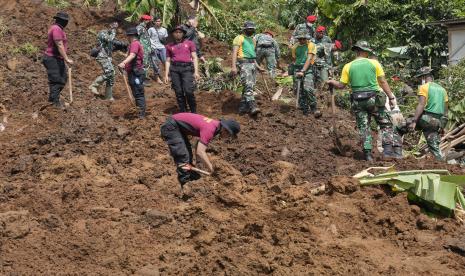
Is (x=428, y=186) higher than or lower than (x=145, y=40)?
lower

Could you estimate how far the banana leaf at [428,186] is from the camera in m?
8.27

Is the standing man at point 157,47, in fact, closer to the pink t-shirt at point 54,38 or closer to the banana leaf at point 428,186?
the pink t-shirt at point 54,38

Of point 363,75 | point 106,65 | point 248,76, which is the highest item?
point 363,75

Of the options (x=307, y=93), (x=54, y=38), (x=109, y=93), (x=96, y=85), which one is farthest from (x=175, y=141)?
(x=96, y=85)

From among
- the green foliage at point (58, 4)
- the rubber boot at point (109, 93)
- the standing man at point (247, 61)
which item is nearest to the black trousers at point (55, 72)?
the rubber boot at point (109, 93)

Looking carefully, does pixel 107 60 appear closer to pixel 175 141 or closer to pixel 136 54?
pixel 136 54

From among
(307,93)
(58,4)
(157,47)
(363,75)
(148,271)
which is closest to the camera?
(148,271)

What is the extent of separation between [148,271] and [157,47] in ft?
33.7

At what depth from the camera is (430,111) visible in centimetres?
1100

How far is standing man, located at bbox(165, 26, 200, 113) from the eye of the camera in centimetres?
1244

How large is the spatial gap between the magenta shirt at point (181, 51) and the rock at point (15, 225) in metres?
4.82

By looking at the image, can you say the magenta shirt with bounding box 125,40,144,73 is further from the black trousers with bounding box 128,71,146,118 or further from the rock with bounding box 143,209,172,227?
the rock with bounding box 143,209,172,227

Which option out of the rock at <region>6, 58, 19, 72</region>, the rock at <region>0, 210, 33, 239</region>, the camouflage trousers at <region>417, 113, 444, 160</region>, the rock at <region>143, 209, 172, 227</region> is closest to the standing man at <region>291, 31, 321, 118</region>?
the camouflage trousers at <region>417, 113, 444, 160</region>

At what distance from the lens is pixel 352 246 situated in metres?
7.28
